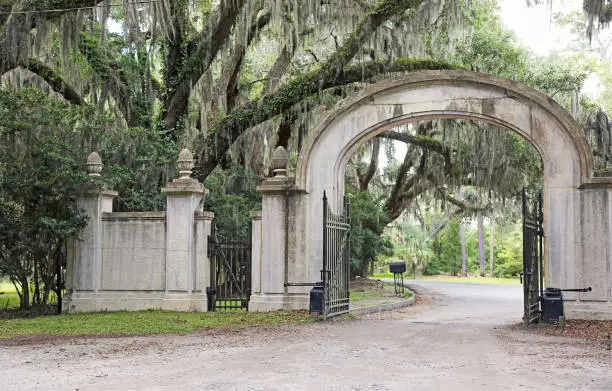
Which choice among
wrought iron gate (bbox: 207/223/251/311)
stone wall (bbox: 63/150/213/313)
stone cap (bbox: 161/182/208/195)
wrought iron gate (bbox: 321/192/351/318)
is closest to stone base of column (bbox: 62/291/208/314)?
stone wall (bbox: 63/150/213/313)

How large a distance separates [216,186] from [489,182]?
31.8 feet

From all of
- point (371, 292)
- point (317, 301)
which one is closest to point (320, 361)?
point (317, 301)

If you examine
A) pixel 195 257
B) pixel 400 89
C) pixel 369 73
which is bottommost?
pixel 195 257

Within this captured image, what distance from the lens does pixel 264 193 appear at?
13906mm

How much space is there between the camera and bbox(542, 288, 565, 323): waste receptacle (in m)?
11.9

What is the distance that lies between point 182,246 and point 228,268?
101 centimetres

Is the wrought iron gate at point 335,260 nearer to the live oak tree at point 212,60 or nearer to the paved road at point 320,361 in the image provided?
the paved road at point 320,361

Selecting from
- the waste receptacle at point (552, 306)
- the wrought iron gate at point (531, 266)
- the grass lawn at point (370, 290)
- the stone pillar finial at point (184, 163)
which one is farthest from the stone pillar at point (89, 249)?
the grass lawn at point (370, 290)

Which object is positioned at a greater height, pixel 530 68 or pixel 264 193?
pixel 530 68

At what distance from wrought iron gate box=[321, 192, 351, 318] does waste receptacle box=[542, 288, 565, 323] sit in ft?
11.6

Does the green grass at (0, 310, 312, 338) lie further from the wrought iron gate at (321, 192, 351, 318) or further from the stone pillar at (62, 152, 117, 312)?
the stone pillar at (62, 152, 117, 312)

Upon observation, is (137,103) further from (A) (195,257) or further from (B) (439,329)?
(B) (439,329)

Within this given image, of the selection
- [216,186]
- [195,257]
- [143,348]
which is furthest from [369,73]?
[143,348]

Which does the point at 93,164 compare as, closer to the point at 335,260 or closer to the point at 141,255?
the point at 141,255
